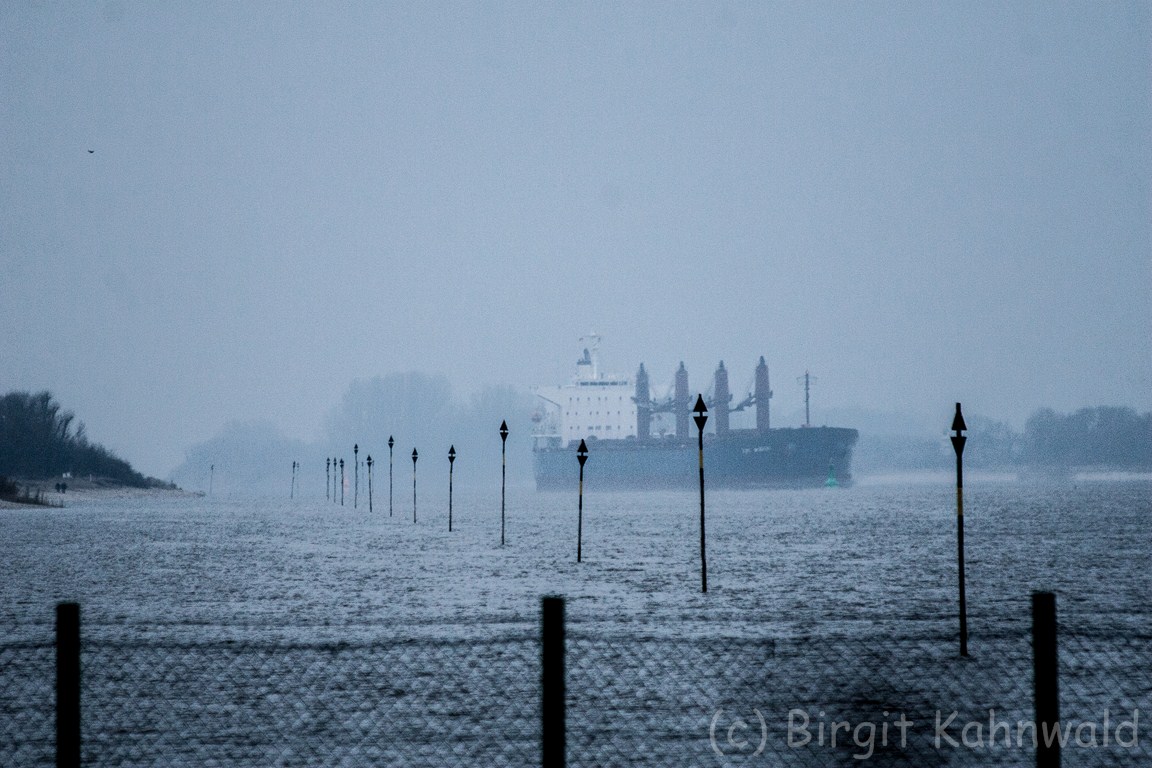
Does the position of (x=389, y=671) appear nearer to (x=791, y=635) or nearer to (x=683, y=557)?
(x=791, y=635)

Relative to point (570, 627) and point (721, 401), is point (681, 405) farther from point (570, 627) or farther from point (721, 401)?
point (570, 627)

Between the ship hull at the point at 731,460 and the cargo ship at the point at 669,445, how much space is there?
0.36 ft

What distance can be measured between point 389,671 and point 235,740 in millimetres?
3573

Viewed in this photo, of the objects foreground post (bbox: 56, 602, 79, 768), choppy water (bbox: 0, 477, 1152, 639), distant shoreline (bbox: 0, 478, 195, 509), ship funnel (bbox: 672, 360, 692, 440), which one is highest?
ship funnel (bbox: 672, 360, 692, 440)

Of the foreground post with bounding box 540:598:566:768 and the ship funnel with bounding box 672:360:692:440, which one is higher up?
the ship funnel with bounding box 672:360:692:440

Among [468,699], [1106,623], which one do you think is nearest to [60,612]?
[468,699]

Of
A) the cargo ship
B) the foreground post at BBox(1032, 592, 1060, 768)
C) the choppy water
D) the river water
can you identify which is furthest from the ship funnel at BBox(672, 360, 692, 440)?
the foreground post at BBox(1032, 592, 1060, 768)

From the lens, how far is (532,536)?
157ft

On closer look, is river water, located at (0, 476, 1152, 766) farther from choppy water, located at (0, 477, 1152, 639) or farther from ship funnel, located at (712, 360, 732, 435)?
ship funnel, located at (712, 360, 732, 435)

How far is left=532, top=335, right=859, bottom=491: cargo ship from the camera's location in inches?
5379

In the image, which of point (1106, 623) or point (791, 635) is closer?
point (791, 635)

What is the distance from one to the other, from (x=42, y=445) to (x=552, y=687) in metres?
129

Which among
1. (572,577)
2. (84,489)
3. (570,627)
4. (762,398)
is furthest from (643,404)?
(570,627)

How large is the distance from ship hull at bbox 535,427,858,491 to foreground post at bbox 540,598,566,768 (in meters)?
130
